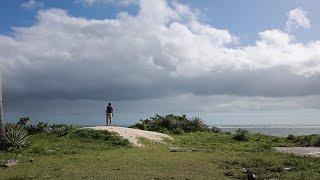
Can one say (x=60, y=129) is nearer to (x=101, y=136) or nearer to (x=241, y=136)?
(x=101, y=136)

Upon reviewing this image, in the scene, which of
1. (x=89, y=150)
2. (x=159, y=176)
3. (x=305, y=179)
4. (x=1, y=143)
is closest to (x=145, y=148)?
(x=89, y=150)

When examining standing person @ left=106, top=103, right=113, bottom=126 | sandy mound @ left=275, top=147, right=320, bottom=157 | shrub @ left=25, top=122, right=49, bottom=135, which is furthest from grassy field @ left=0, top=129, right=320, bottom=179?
standing person @ left=106, top=103, right=113, bottom=126

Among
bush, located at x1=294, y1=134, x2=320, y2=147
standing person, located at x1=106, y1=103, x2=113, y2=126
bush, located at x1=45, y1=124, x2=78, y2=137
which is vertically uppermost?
standing person, located at x1=106, y1=103, x2=113, y2=126

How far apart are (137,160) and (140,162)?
27.8 inches

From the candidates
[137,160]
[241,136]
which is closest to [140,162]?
[137,160]

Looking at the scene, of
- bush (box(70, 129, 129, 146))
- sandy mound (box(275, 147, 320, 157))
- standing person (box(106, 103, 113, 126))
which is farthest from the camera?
standing person (box(106, 103, 113, 126))

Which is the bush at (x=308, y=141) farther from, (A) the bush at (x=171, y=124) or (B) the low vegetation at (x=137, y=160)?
(A) the bush at (x=171, y=124)

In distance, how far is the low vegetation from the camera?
57.4ft

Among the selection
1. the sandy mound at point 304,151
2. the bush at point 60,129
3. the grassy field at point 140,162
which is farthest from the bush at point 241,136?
the bush at point 60,129

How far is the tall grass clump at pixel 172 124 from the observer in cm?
4091

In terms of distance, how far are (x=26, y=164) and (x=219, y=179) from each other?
27.6 ft

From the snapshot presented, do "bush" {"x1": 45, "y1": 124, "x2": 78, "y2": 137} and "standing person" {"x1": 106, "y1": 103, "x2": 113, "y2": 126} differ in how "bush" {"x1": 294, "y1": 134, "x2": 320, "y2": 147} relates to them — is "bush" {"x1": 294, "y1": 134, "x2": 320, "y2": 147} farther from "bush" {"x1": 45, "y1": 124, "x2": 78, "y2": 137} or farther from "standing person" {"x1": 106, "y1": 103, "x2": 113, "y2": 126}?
"bush" {"x1": 45, "y1": 124, "x2": 78, "y2": 137}

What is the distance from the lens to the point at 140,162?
20.9 m

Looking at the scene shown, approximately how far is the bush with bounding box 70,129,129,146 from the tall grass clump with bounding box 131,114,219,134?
10.2 m
